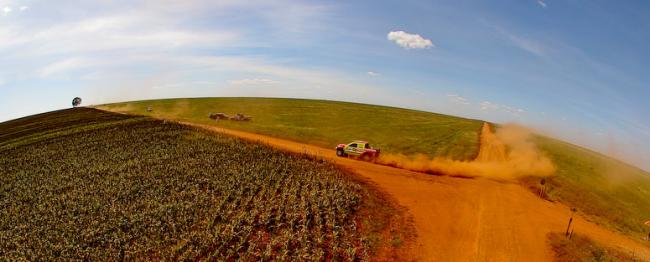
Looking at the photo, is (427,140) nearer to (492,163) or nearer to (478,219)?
(492,163)

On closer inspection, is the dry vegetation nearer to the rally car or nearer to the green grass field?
the rally car

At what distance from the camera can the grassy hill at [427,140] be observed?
3247 centimetres

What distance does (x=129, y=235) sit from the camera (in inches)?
808

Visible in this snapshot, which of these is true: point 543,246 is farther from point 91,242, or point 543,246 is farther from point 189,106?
point 189,106

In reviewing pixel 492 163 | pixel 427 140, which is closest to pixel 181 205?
pixel 492 163

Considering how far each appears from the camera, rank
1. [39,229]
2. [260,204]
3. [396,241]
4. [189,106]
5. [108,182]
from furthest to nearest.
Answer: [189,106]
[108,182]
[260,204]
[39,229]
[396,241]

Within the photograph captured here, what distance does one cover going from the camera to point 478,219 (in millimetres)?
24812

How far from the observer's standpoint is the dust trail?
37031 millimetres

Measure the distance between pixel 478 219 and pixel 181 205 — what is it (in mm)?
20654

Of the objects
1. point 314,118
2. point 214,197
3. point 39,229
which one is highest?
point 314,118

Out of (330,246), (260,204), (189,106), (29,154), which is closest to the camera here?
(330,246)

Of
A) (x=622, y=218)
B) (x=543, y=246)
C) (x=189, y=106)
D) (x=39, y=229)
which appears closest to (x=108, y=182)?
(x=39, y=229)

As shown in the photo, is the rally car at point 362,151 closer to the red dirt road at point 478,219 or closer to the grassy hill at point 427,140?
the red dirt road at point 478,219

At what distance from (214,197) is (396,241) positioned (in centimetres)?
1320
